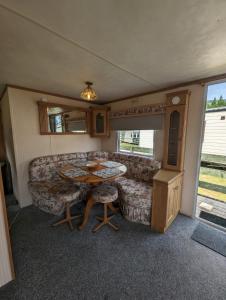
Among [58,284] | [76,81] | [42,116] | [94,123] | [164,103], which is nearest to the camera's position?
[58,284]

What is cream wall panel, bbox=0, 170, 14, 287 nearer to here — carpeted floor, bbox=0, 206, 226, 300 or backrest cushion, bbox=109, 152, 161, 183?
carpeted floor, bbox=0, 206, 226, 300

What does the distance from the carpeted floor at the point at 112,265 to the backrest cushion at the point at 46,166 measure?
0.87 m

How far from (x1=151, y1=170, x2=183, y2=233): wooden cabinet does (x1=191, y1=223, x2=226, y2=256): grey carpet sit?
41cm

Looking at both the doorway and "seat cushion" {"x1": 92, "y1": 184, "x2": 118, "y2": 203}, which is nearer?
"seat cushion" {"x1": 92, "y1": 184, "x2": 118, "y2": 203}

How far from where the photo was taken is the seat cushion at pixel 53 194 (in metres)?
2.17

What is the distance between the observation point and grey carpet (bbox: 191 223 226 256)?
5.92ft

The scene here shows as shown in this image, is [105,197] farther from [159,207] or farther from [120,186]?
[159,207]

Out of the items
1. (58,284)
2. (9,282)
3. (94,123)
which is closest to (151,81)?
(94,123)

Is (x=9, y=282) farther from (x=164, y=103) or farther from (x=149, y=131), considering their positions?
(x=164, y=103)

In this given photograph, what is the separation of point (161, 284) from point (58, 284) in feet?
3.40

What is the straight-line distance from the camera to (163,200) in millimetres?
1988

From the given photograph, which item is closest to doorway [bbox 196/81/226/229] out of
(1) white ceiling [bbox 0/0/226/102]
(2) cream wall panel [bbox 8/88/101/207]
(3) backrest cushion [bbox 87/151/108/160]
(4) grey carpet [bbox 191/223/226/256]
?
(4) grey carpet [bbox 191/223/226/256]

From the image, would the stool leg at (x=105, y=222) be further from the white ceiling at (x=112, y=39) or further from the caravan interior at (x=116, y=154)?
the white ceiling at (x=112, y=39)

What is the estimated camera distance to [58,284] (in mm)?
1357
